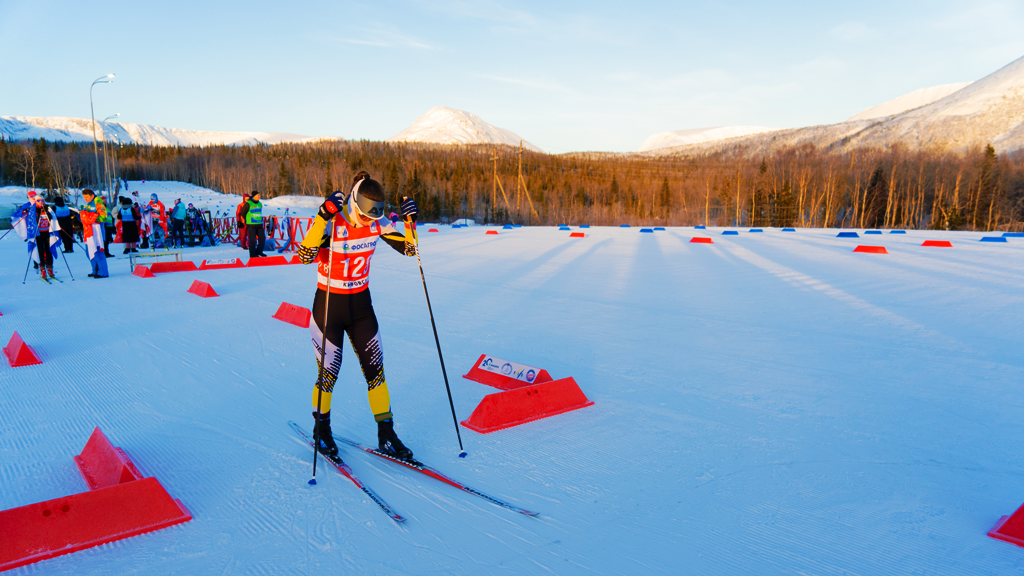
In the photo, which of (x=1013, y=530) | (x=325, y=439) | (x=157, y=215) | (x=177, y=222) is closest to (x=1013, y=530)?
(x=1013, y=530)

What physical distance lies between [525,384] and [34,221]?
10.8 metres

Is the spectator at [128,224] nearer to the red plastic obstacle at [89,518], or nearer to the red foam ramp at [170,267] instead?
the red foam ramp at [170,267]

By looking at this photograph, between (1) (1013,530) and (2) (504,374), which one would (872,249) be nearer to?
(2) (504,374)

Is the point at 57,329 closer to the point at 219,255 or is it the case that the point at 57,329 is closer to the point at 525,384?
the point at 525,384

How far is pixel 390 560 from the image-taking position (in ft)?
7.50

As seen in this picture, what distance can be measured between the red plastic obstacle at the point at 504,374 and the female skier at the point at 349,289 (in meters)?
1.43

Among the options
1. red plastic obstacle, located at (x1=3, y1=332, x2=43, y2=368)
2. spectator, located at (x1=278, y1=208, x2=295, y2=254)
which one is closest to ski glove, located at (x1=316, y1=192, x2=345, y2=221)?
red plastic obstacle, located at (x1=3, y1=332, x2=43, y2=368)

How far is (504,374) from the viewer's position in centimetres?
456

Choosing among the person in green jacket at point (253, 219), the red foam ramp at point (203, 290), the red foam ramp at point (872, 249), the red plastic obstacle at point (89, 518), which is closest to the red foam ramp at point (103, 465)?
the red plastic obstacle at point (89, 518)

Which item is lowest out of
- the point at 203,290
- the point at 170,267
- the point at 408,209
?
the point at 203,290

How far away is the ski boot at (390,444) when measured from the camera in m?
3.19

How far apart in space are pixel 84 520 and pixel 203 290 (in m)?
7.29

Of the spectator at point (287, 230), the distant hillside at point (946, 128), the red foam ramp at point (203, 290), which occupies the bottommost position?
the red foam ramp at point (203, 290)

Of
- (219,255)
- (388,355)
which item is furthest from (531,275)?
(219,255)
